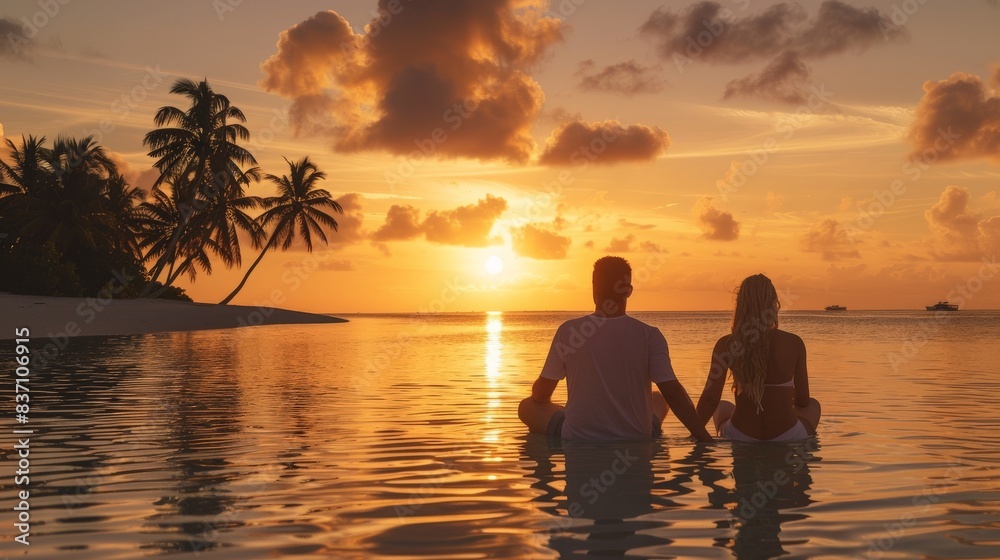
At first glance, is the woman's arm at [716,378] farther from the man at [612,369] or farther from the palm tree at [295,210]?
the palm tree at [295,210]

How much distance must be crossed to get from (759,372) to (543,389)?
7.00 ft

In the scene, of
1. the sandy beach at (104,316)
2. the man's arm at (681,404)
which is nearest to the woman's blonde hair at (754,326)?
the man's arm at (681,404)

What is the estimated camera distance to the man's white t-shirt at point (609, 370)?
767 cm

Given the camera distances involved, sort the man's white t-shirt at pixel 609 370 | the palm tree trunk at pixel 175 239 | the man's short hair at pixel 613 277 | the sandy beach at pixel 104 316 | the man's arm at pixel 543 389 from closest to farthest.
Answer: the man's short hair at pixel 613 277 → the man's white t-shirt at pixel 609 370 → the man's arm at pixel 543 389 → the sandy beach at pixel 104 316 → the palm tree trunk at pixel 175 239

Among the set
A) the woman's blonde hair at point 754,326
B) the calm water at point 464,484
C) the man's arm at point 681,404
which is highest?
the woman's blonde hair at point 754,326

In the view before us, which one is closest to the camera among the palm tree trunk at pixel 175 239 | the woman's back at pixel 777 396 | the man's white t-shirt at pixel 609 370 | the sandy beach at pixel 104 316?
the man's white t-shirt at pixel 609 370

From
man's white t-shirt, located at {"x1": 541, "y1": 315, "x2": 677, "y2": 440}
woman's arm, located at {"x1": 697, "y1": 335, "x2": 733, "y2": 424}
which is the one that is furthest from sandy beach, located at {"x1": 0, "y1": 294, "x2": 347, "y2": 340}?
woman's arm, located at {"x1": 697, "y1": 335, "x2": 733, "y2": 424}

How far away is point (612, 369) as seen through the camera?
307 inches

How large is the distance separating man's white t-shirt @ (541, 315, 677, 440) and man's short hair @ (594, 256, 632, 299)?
27 cm

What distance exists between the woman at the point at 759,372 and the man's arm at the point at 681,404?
250mm

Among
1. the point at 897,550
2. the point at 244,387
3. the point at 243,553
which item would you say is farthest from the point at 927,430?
the point at 244,387

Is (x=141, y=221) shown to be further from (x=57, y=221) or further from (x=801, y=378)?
(x=801, y=378)

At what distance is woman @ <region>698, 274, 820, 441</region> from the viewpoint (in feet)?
25.8

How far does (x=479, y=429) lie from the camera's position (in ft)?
35.8
